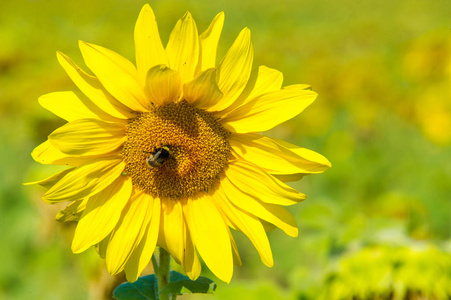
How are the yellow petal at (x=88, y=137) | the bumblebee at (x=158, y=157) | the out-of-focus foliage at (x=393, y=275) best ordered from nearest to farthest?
the yellow petal at (x=88, y=137), the bumblebee at (x=158, y=157), the out-of-focus foliage at (x=393, y=275)

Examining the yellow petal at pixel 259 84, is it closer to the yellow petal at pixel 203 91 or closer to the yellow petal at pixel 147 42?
the yellow petal at pixel 203 91

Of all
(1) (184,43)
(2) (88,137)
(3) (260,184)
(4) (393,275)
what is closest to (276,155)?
(3) (260,184)

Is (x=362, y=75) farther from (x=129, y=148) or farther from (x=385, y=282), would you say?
(x=129, y=148)

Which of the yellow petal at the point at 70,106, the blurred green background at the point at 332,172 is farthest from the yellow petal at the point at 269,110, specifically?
the blurred green background at the point at 332,172

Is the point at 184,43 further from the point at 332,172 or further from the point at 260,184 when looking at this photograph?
the point at 332,172

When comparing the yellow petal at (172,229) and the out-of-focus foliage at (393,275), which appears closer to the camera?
the yellow petal at (172,229)

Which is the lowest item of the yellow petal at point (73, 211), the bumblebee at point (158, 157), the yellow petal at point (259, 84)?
the yellow petal at point (73, 211)
